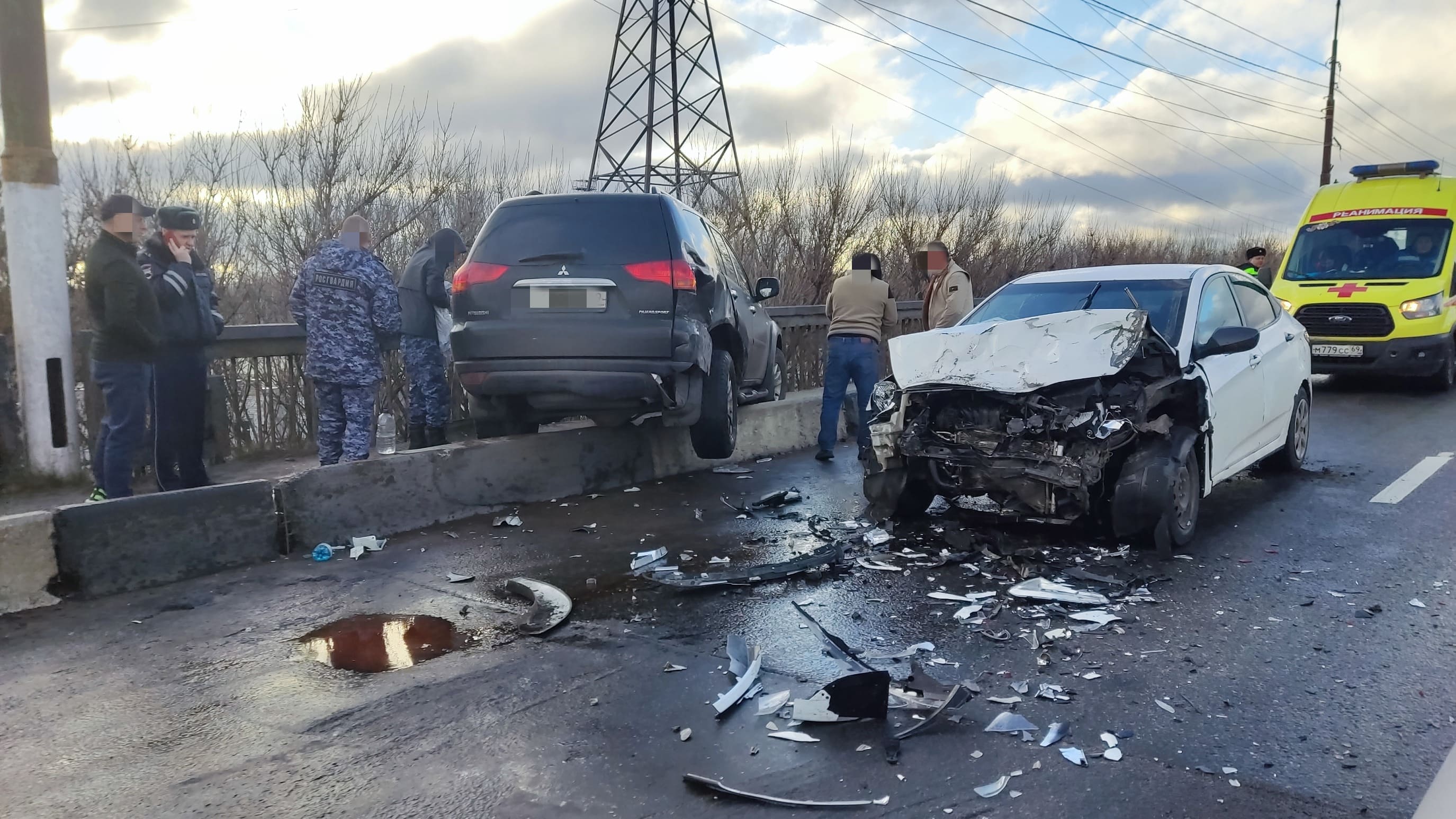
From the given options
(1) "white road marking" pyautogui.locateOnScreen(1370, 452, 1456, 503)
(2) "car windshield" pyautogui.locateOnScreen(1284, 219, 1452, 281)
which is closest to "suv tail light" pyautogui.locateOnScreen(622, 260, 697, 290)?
(1) "white road marking" pyautogui.locateOnScreen(1370, 452, 1456, 503)

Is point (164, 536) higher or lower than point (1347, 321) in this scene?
lower

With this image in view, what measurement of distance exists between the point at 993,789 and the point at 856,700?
0.65 m

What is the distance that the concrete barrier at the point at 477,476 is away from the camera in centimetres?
629

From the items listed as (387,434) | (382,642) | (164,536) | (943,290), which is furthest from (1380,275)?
(164,536)

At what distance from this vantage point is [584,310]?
7.16m

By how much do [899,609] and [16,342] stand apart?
6.59 meters

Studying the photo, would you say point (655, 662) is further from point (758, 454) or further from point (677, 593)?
point (758, 454)

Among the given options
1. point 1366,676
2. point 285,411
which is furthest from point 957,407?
point 285,411

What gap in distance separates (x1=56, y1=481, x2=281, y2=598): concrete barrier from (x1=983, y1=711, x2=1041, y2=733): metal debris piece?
14.3 ft

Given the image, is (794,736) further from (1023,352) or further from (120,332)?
(120,332)

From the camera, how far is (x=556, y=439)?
7.83 metres

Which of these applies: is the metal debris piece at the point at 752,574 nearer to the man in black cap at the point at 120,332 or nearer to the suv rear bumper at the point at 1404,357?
the man in black cap at the point at 120,332

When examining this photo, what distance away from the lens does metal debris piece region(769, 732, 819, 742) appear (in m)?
3.55

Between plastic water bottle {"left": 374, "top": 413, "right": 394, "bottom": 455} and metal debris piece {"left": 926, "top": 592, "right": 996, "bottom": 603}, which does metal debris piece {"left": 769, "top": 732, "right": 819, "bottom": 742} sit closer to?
metal debris piece {"left": 926, "top": 592, "right": 996, "bottom": 603}
